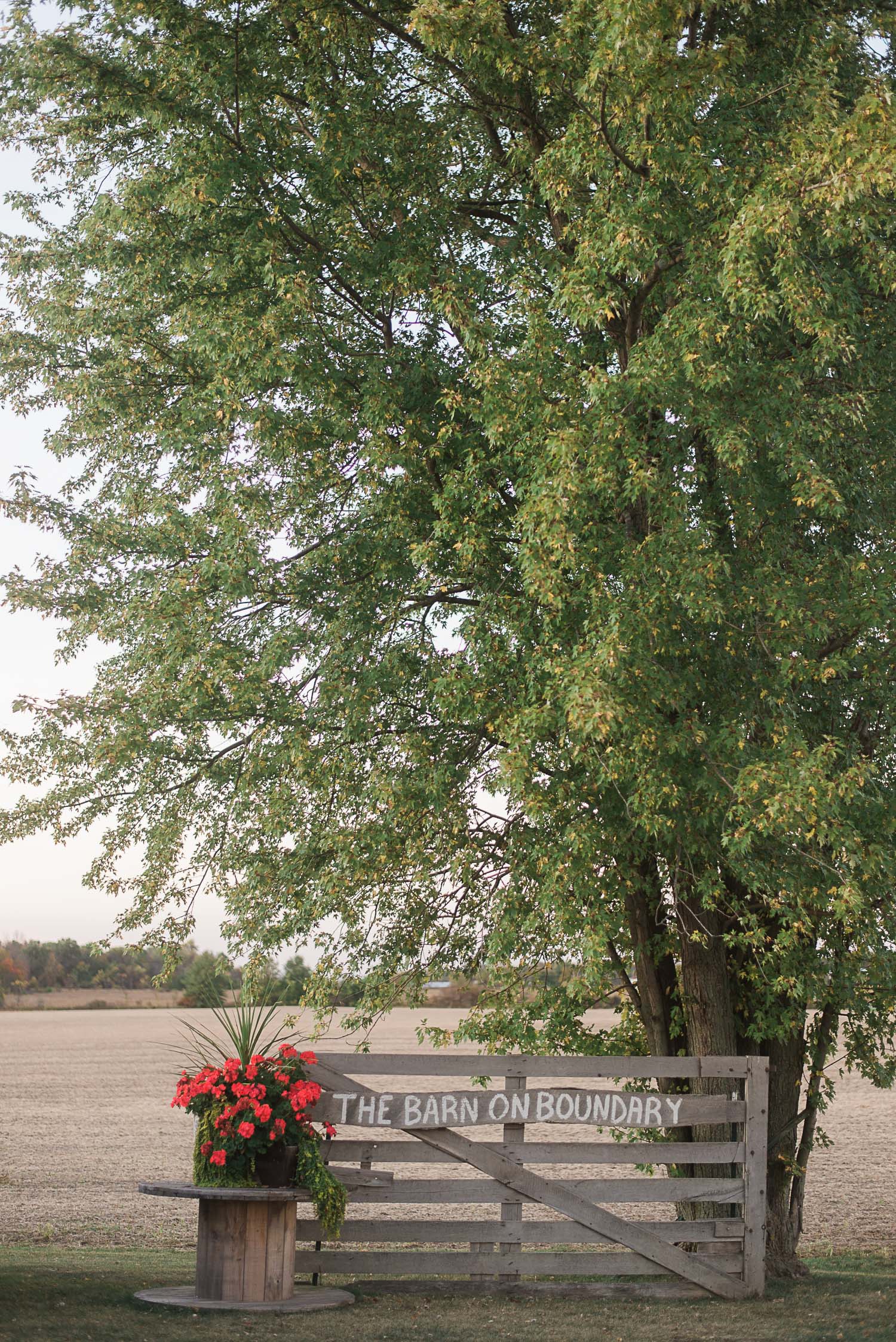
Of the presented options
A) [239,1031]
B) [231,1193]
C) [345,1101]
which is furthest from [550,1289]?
[239,1031]

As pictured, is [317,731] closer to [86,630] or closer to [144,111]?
[86,630]

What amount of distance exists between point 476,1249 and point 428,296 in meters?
7.69

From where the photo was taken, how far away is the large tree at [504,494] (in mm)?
9266

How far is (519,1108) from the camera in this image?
9.23 metres

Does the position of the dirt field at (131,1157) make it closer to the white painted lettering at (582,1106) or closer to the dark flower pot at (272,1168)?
the white painted lettering at (582,1106)

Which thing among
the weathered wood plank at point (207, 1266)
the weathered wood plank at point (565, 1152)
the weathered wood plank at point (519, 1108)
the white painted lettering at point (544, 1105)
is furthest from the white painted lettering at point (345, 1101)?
the white painted lettering at point (544, 1105)

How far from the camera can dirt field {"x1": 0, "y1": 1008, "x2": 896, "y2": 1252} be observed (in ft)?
50.7

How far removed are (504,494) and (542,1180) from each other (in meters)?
5.65

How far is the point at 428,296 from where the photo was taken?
11469 mm

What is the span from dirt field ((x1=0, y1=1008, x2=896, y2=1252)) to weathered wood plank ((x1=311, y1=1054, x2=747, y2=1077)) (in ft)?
11.6

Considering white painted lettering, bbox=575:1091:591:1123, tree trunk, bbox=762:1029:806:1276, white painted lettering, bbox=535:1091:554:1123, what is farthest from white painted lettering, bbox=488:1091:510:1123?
tree trunk, bbox=762:1029:806:1276

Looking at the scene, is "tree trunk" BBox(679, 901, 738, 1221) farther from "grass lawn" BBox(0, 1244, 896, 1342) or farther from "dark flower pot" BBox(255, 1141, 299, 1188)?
"dark flower pot" BBox(255, 1141, 299, 1188)

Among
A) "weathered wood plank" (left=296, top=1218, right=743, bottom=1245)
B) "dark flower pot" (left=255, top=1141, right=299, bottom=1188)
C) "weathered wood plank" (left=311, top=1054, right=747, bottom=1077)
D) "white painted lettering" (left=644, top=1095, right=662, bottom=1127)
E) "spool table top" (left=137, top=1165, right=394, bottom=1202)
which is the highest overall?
"weathered wood plank" (left=311, top=1054, right=747, bottom=1077)

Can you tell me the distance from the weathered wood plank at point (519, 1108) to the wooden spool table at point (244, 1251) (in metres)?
0.76
